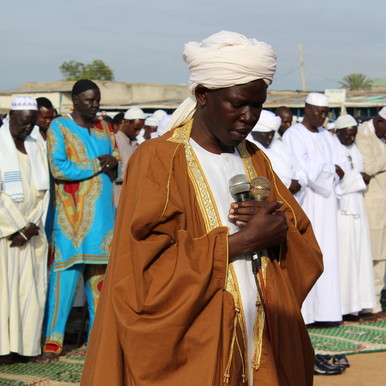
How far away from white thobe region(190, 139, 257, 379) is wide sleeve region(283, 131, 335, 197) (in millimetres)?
4874

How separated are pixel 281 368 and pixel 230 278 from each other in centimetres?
49

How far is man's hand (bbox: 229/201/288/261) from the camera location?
3.24 metres

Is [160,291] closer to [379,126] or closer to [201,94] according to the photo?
[201,94]

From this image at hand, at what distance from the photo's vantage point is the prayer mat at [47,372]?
620 centimetres

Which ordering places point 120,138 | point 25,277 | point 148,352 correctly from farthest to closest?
point 120,138 < point 25,277 < point 148,352

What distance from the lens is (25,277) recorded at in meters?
6.84

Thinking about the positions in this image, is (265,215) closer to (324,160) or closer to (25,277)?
(25,277)

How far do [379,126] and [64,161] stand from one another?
4.55 meters

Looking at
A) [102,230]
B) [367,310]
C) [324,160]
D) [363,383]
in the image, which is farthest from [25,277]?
[367,310]

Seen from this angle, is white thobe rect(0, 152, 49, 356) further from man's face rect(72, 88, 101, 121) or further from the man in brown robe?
the man in brown robe

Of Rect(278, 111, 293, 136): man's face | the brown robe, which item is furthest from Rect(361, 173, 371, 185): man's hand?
the brown robe

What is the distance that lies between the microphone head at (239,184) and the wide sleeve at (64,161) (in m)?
3.75

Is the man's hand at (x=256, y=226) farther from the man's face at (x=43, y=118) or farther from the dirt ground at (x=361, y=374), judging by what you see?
the man's face at (x=43, y=118)

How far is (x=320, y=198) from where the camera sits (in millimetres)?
8641
